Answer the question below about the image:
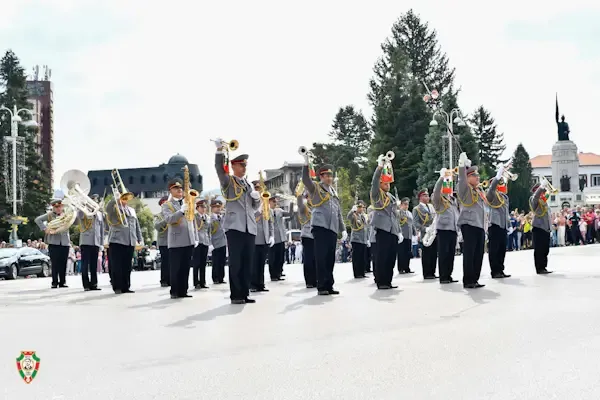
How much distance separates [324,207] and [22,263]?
18768 mm

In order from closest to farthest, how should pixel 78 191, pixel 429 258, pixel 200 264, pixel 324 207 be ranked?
pixel 324 207 → pixel 200 264 → pixel 429 258 → pixel 78 191

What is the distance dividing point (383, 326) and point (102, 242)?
10.9 m

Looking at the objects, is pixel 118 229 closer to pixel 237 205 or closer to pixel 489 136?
pixel 237 205

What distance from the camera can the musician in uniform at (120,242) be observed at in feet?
55.2

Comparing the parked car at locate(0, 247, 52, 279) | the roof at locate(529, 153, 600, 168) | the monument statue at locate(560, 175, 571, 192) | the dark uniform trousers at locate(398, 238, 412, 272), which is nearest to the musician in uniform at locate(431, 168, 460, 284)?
the dark uniform trousers at locate(398, 238, 412, 272)

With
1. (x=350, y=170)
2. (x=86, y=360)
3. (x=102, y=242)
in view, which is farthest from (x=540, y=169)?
(x=86, y=360)

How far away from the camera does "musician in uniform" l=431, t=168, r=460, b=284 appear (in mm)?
16141

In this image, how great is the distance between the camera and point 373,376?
6.54 meters

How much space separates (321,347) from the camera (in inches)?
313

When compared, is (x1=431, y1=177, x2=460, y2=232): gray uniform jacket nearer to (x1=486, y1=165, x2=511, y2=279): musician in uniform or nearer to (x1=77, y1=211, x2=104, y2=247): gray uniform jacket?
(x1=486, y1=165, x2=511, y2=279): musician in uniform

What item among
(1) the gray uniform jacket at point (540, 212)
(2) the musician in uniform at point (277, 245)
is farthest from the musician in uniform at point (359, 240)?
(1) the gray uniform jacket at point (540, 212)

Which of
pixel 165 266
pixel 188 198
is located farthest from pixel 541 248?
pixel 165 266

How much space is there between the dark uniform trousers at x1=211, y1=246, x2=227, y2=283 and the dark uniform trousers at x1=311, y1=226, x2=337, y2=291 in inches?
194

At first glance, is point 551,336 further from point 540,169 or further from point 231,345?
point 540,169
